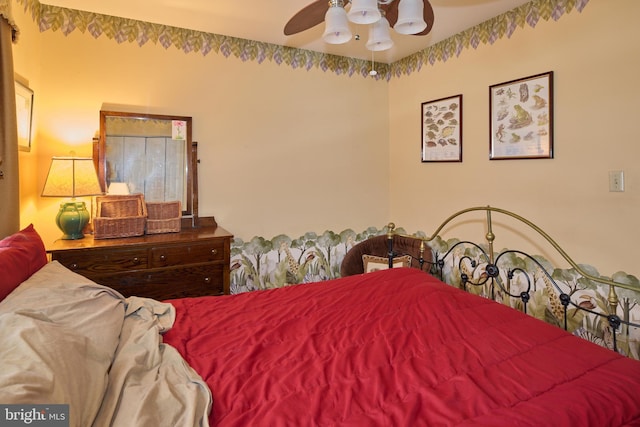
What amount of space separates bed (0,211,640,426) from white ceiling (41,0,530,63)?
1826mm

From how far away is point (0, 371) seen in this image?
0.71 metres

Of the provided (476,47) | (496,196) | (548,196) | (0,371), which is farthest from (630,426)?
(476,47)

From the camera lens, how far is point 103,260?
221 centimetres

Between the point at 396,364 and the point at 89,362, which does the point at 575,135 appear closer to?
the point at 396,364

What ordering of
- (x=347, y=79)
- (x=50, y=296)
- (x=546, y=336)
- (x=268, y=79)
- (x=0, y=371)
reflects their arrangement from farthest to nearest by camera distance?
(x=347, y=79) < (x=268, y=79) < (x=546, y=336) < (x=50, y=296) < (x=0, y=371)

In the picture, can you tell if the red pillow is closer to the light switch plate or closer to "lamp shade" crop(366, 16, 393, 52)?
"lamp shade" crop(366, 16, 393, 52)

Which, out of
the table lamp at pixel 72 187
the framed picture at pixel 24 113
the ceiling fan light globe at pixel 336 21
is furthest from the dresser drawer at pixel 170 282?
the ceiling fan light globe at pixel 336 21

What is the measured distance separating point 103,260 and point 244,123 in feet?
5.06

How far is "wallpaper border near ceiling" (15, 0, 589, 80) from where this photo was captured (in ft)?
7.92

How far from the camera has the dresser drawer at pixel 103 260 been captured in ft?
6.97

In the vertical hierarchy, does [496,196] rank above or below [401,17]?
below

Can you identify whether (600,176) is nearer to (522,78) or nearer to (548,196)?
(548,196)

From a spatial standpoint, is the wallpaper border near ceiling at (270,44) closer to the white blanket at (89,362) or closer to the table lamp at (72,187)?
the table lamp at (72,187)

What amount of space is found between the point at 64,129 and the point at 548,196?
3346mm
